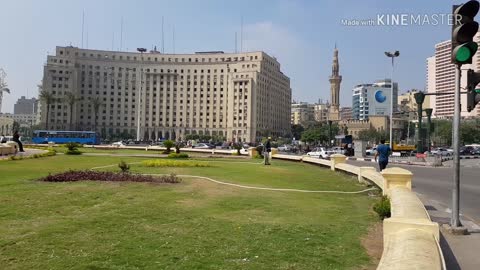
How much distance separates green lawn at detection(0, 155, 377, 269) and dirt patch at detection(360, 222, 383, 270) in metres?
0.12

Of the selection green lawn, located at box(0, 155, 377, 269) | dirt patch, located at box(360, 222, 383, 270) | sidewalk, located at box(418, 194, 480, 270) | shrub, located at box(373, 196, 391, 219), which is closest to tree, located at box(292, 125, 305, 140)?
green lawn, located at box(0, 155, 377, 269)

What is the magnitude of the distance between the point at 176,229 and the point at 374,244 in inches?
127

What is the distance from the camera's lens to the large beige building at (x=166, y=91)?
150 meters

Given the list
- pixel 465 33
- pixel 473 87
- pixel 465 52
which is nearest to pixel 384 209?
pixel 473 87

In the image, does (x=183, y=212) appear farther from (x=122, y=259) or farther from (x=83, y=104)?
(x=83, y=104)

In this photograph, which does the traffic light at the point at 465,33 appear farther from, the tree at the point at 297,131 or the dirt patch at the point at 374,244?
the tree at the point at 297,131

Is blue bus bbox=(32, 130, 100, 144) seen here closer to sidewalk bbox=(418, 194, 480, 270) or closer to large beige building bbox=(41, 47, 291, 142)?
sidewalk bbox=(418, 194, 480, 270)

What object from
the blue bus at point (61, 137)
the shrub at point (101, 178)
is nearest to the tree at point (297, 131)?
the blue bus at point (61, 137)

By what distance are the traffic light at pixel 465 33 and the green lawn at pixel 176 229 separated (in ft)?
11.7

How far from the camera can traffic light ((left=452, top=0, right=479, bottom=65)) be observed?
26.2 ft

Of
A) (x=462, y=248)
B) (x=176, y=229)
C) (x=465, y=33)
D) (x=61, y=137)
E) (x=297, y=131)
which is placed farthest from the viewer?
(x=297, y=131)

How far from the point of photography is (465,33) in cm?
806

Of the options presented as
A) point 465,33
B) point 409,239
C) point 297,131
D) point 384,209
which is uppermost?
point 297,131

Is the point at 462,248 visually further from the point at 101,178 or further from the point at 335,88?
the point at 335,88
